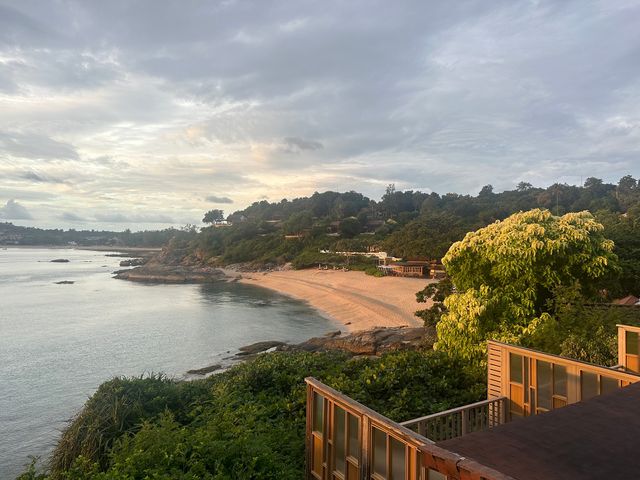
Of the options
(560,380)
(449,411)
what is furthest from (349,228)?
(449,411)

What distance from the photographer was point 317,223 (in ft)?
304

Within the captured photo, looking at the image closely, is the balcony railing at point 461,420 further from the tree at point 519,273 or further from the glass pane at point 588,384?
the tree at point 519,273

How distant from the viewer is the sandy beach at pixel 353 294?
107ft

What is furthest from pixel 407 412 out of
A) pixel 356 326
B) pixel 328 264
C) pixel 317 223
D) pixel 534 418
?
pixel 317 223

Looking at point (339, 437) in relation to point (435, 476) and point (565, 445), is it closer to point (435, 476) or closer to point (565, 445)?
point (435, 476)

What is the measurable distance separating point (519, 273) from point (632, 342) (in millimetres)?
5138

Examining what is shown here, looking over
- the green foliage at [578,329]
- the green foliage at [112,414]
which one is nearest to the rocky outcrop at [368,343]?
the green foliage at [578,329]

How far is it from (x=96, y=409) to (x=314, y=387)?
220 inches

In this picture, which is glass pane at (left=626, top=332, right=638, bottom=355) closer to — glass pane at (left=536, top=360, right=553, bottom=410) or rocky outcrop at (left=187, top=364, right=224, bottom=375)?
→ glass pane at (left=536, top=360, right=553, bottom=410)

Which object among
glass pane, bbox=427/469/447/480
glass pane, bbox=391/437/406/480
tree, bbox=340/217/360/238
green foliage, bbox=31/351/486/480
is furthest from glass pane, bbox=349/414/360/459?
tree, bbox=340/217/360/238

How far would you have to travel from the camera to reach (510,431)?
11.8 feet

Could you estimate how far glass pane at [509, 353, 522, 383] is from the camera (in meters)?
7.47

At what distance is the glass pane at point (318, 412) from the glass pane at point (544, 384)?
11.6ft

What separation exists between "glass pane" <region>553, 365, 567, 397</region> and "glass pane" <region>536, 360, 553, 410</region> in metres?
0.08
